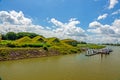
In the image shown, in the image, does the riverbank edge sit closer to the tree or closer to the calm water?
the calm water

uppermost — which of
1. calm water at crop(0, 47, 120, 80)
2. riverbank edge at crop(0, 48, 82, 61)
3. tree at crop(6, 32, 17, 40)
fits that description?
tree at crop(6, 32, 17, 40)

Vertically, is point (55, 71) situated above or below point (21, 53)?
below

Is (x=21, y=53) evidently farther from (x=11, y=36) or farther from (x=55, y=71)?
(x=11, y=36)

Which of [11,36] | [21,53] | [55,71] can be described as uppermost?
[11,36]

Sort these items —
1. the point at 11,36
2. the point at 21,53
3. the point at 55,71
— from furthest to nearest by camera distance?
the point at 11,36, the point at 21,53, the point at 55,71

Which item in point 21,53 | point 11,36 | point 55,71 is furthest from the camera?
point 11,36

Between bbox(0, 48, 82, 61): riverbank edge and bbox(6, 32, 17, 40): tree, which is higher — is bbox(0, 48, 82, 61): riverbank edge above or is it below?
below

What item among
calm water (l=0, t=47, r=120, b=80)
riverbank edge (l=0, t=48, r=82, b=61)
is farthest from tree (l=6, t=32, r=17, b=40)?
calm water (l=0, t=47, r=120, b=80)

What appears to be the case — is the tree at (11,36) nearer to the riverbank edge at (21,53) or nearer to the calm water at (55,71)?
the riverbank edge at (21,53)

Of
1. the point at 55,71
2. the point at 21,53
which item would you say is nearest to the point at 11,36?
the point at 21,53

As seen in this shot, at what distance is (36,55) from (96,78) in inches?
663

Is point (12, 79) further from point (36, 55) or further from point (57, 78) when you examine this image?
point (36, 55)

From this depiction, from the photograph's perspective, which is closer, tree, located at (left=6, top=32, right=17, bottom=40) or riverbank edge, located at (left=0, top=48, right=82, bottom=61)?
riverbank edge, located at (left=0, top=48, right=82, bottom=61)

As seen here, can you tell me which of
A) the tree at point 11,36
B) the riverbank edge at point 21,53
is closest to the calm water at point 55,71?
the riverbank edge at point 21,53
